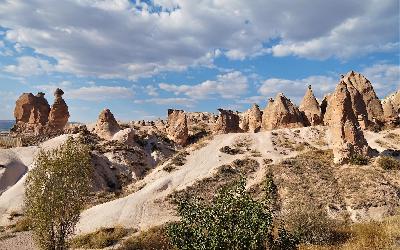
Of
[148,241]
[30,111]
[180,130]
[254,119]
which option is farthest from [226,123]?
[148,241]

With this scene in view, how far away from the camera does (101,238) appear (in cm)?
3247

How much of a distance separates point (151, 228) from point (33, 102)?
174ft

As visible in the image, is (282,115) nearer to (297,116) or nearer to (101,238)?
(297,116)

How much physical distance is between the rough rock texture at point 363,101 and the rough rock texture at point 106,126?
35.7 m

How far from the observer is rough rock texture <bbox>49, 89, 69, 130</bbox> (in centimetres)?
7346

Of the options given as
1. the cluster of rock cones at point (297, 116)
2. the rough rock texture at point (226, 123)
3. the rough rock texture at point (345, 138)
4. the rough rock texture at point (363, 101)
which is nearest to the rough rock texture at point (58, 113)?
the cluster of rock cones at point (297, 116)

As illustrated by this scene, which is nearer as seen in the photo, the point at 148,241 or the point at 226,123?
the point at 148,241

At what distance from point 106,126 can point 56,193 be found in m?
49.3

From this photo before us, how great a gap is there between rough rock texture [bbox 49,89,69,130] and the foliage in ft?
196

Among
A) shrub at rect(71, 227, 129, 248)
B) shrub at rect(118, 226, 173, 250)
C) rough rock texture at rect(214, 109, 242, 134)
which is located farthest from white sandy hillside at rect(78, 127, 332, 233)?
rough rock texture at rect(214, 109, 242, 134)

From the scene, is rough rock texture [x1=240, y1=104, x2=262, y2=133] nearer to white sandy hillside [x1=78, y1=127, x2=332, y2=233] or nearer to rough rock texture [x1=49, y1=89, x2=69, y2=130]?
white sandy hillside [x1=78, y1=127, x2=332, y2=233]

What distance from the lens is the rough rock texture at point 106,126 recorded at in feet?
239

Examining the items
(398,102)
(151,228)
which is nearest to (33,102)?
(151,228)

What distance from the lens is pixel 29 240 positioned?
35281mm
